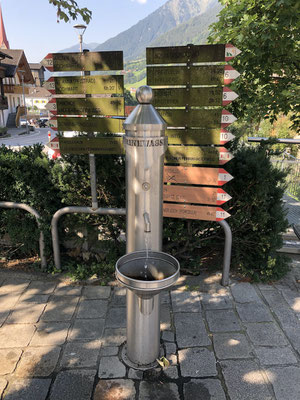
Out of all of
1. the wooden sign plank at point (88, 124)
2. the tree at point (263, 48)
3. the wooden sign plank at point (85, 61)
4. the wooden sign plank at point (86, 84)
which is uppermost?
the tree at point (263, 48)

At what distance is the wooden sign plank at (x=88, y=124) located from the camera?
11.2 ft

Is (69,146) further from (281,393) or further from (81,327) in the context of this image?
(281,393)

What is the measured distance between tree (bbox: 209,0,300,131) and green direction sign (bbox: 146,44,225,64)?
160cm

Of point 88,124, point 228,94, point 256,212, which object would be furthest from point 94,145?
point 256,212

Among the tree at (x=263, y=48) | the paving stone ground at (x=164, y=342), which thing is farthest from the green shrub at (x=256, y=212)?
the tree at (x=263, y=48)

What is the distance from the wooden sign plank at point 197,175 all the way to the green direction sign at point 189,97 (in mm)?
685

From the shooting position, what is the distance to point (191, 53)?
3.15 metres

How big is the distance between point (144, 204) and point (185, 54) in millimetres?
1694

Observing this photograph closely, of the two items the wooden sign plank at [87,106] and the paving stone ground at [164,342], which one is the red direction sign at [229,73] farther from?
the paving stone ground at [164,342]

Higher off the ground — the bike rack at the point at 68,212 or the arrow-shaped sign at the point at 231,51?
the arrow-shaped sign at the point at 231,51

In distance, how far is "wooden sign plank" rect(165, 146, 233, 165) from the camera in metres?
3.37

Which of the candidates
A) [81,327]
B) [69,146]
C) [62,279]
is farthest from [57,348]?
[69,146]

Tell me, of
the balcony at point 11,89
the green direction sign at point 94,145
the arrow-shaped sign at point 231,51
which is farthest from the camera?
the balcony at point 11,89

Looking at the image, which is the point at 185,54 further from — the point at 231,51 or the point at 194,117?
the point at 194,117
